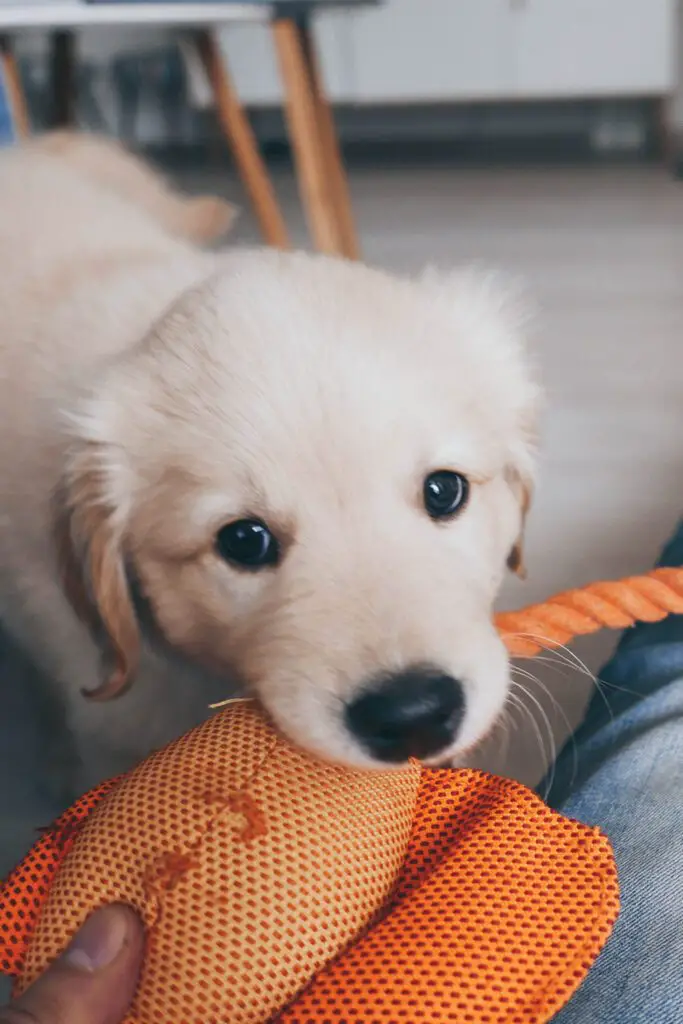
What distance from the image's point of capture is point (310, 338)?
0.93m

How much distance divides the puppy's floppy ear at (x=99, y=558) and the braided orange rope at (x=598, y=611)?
1.44ft

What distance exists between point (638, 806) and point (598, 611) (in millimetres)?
322

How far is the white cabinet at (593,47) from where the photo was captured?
5039 mm

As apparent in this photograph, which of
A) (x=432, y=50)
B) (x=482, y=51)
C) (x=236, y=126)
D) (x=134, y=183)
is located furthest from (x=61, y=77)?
(x=482, y=51)

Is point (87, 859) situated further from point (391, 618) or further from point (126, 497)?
point (126, 497)

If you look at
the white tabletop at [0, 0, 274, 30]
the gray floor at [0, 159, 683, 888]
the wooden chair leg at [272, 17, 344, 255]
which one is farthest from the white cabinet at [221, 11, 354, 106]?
the white tabletop at [0, 0, 274, 30]

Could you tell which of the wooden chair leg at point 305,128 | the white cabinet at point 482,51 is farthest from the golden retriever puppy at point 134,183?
the white cabinet at point 482,51

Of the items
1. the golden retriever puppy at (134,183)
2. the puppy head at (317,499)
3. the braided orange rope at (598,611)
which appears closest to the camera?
the puppy head at (317,499)

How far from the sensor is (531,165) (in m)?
5.48

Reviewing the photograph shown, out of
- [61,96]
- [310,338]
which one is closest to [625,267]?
[61,96]

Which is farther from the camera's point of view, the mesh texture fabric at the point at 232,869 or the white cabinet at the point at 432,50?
the white cabinet at the point at 432,50

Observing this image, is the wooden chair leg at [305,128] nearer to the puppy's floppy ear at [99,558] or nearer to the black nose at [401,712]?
the puppy's floppy ear at [99,558]

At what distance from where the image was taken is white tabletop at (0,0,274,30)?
102 inches

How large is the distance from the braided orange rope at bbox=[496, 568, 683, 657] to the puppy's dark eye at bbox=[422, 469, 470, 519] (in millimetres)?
212
